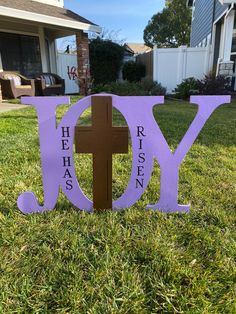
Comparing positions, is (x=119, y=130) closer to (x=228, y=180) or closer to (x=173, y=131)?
(x=228, y=180)

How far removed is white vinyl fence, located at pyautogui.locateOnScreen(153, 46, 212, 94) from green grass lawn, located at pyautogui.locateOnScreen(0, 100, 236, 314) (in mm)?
9921

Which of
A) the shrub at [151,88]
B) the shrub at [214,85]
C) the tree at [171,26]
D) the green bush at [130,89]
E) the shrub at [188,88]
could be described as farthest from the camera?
the tree at [171,26]

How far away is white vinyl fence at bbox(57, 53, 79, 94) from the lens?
12516 millimetres

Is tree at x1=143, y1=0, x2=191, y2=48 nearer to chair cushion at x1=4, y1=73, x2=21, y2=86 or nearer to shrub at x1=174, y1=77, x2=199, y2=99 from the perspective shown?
shrub at x1=174, y1=77, x2=199, y2=99

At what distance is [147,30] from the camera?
1603 inches

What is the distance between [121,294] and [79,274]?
268 millimetres

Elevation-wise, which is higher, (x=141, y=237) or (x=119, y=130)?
(x=119, y=130)

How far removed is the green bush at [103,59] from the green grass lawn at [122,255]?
41.0ft

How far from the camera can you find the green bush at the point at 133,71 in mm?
15273

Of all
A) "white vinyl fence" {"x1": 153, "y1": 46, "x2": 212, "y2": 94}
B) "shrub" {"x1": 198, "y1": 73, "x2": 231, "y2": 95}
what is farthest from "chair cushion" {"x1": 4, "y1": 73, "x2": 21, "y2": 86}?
"shrub" {"x1": 198, "y1": 73, "x2": 231, "y2": 95}

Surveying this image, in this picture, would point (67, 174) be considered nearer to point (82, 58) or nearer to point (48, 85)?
point (48, 85)

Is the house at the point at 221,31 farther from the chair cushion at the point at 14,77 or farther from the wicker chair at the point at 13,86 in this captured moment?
the chair cushion at the point at 14,77

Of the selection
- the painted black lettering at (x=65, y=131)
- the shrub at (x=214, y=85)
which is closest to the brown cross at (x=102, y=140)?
the painted black lettering at (x=65, y=131)

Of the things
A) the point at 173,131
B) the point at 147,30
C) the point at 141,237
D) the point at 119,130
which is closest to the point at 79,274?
the point at 141,237
